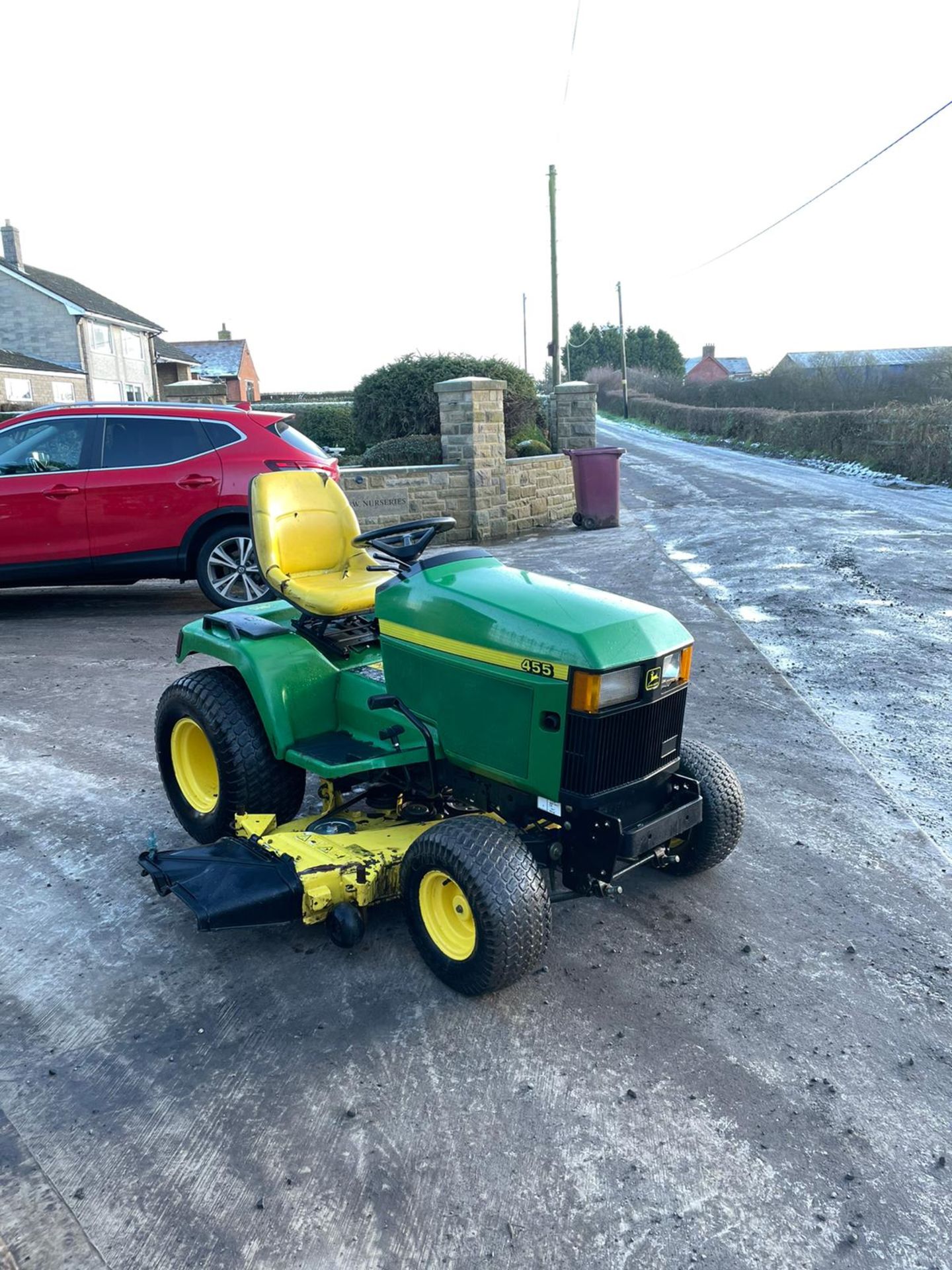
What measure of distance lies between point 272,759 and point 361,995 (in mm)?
1168

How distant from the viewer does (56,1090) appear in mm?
2822

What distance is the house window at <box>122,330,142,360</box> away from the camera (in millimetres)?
42406

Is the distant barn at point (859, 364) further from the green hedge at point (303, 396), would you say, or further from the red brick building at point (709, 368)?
the red brick building at point (709, 368)

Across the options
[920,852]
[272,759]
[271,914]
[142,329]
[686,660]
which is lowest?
[920,852]

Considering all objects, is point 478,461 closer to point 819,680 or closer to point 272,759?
point 819,680

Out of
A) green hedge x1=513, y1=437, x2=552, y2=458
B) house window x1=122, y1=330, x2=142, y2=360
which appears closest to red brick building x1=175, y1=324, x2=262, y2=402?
house window x1=122, y1=330, x2=142, y2=360

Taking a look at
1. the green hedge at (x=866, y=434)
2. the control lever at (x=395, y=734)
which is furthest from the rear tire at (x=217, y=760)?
the green hedge at (x=866, y=434)

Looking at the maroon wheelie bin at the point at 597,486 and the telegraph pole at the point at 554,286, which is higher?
the telegraph pole at the point at 554,286

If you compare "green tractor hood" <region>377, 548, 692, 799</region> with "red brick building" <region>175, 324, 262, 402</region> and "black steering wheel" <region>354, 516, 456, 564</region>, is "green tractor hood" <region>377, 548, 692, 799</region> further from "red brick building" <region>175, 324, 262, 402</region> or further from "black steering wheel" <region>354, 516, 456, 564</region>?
"red brick building" <region>175, 324, 262, 402</region>

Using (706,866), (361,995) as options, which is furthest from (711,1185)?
(706,866)

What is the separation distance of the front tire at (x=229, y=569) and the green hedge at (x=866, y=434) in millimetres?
16317

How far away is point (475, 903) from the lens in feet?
9.83

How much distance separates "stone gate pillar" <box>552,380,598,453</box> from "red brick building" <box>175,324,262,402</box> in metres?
41.5

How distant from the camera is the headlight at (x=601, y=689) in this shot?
9.96 feet
